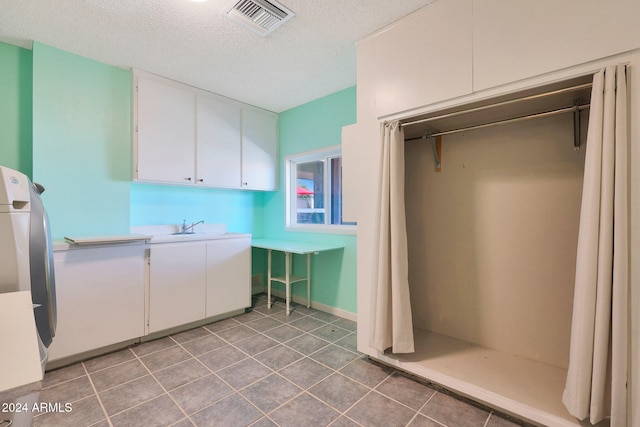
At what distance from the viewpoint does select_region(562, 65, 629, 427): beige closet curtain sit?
46.7 inches

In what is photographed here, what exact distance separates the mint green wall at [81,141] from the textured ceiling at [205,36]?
0.55 feet

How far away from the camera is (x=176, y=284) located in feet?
8.59

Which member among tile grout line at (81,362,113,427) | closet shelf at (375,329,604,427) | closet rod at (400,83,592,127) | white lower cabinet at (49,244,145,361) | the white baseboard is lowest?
tile grout line at (81,362,113,427)

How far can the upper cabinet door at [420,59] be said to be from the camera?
1.65 meters

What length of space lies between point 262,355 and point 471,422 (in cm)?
148

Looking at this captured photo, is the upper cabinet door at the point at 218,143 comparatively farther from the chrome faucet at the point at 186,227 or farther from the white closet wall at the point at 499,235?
the white closet wall at the point at 499,235

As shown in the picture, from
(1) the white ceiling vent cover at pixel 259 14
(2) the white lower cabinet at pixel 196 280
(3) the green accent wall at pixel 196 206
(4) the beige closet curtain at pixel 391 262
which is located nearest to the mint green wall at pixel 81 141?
(3) the green accent wall at pixel 196 206

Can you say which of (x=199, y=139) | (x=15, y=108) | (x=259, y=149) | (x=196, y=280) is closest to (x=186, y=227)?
(x=196, y=280)

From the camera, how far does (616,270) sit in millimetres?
1193

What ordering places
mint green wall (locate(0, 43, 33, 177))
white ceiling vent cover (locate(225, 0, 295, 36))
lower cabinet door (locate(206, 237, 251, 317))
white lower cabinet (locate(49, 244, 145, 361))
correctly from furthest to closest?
lower cabinet door (locate(206, 237, 251, 317))
mint green wall (locate(0, 43, 33, 177))
white lower cabinet (locate(49, 244, 145, 361))
white ceiling vent cover (locate(225, 0, 295, 36))

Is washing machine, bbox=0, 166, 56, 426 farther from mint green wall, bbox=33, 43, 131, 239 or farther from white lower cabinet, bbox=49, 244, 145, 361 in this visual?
mint green wall, bbox=33, 43, 131, 239

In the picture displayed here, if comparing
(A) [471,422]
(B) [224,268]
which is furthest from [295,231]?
(A) [471,422]

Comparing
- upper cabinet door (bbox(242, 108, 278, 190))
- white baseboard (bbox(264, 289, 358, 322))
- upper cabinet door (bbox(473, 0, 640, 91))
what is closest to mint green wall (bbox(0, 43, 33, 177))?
upper cabinet door (bbox(242, 108, 278, 190))

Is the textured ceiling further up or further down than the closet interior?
further up
